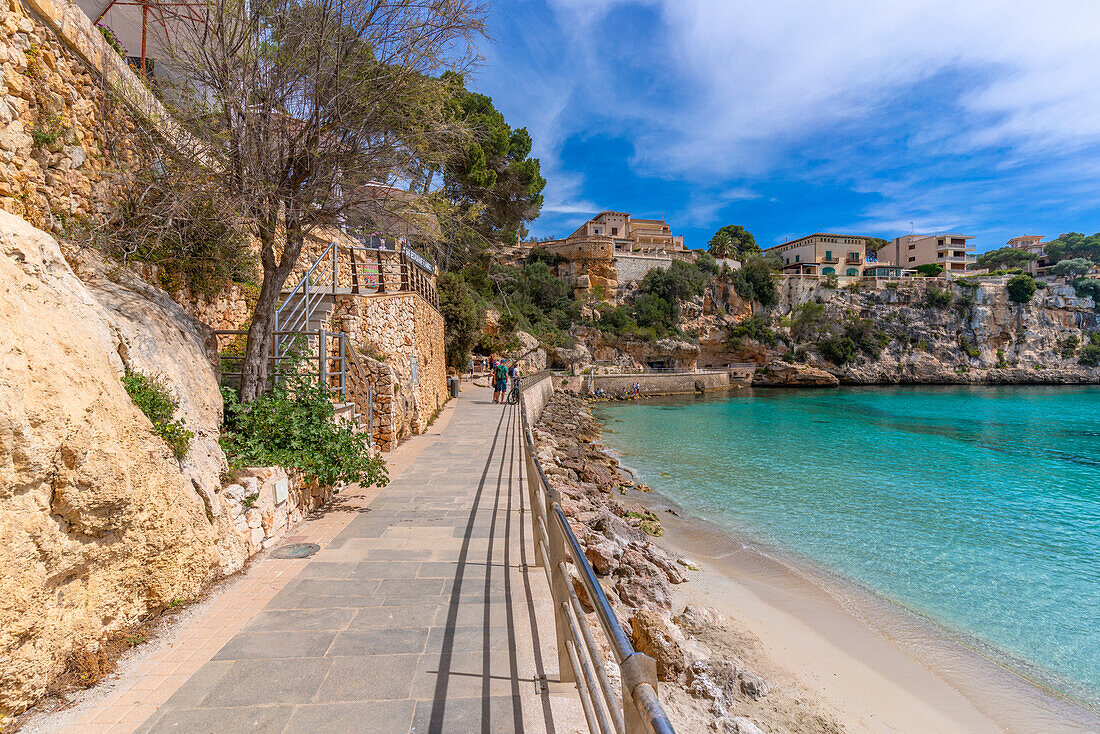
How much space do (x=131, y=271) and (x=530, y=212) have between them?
1261 inches

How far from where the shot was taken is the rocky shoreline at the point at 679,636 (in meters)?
5.04

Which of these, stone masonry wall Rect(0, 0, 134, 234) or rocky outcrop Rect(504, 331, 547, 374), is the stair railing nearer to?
stone masonry wall Rect(0, 0, 134, 234)

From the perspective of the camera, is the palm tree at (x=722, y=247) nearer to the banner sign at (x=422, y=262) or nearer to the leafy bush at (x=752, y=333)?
the leafy bush at (x=752, y=333)

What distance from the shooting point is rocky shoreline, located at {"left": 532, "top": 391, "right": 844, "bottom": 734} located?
504 cm

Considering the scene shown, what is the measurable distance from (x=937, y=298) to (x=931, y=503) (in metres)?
59.4

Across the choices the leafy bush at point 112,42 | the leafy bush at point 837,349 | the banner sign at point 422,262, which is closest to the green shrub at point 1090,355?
the leafy bush at point 837,349

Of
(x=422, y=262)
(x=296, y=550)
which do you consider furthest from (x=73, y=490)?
(x=422, y=262)

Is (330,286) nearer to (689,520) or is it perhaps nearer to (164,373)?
(164,373)

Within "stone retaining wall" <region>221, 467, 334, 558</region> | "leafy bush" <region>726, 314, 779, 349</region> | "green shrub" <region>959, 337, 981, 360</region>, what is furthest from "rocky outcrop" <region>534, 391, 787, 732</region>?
"green shrub" <region>959, 337, 981, 360</region>

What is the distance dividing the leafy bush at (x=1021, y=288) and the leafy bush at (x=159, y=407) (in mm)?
83480

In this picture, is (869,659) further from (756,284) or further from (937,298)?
(937,298)

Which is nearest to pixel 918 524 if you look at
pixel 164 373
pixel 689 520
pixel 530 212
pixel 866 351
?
pixel 689 520

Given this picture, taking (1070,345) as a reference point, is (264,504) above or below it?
below

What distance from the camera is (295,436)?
605 cm
